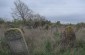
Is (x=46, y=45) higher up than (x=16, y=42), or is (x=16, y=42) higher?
(x=16, y=42)

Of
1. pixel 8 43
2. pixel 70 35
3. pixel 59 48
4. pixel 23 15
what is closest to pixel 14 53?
pixel 8 43

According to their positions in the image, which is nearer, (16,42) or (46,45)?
(16,42)

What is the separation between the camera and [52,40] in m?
14.7

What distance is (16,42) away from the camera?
43.5ft

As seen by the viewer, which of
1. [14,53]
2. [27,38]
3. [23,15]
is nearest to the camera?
[14,53]

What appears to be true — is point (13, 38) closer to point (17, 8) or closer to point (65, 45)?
point (65, 45)

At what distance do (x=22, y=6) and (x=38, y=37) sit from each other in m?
29.1

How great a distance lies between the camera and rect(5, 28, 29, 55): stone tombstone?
42.6ft

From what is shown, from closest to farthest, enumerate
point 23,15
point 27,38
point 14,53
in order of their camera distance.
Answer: point 14,53 → point 27,38 → point 23,15

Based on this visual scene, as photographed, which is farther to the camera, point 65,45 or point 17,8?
point 17,8

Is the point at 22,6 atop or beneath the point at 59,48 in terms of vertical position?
atop

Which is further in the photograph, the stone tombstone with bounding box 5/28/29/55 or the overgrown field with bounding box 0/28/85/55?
the stone tombstone with bounding box 5/28/29/55

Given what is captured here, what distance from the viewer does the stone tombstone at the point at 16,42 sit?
1299 centimetres

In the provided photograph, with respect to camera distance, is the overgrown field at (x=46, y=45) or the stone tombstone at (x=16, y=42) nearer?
the overgrown field at (x=46, y=45)
